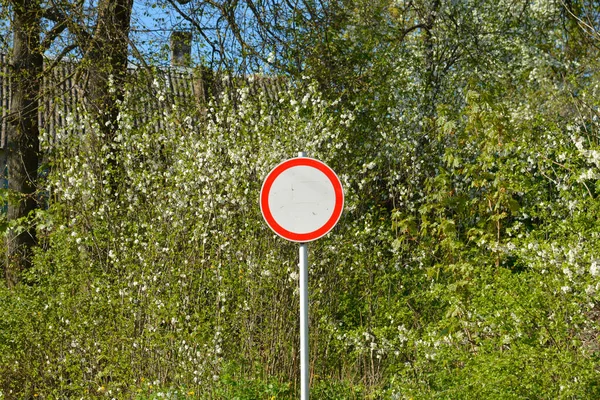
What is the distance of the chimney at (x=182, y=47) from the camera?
9508 millimetres

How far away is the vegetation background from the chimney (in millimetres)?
562

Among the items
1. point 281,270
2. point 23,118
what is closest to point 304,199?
point 281,270

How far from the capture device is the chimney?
951 centimetres

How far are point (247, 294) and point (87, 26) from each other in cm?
397

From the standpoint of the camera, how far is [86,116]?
7.83 m

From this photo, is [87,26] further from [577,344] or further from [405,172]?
[577,344]

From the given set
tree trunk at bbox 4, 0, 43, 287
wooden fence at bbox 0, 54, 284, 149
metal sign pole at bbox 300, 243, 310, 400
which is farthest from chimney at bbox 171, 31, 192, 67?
metal sign pole at bbox 300, 243, 310, 400

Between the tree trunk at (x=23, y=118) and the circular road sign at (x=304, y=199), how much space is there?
15.4 feet

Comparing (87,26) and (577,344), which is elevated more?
(87,26)

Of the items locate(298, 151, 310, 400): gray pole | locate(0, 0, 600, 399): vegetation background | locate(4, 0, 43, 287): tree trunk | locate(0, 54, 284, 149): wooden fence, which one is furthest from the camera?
locate(4, 0, 43, 287): tree trunk

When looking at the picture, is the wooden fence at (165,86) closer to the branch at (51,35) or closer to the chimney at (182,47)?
the chimney at (182,47)

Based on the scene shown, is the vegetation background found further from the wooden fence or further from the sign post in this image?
the sign post

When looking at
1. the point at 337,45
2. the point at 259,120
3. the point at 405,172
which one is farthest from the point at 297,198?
the point at 337,45

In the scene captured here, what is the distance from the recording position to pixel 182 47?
10.2m
